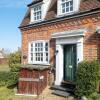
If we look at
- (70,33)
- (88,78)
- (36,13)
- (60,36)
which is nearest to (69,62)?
(60,36)

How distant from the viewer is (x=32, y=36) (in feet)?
62.5

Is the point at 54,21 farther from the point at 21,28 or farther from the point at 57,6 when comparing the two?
the point at 21,28

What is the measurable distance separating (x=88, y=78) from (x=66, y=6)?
5687mm

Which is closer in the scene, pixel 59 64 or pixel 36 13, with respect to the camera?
pixel 59 64

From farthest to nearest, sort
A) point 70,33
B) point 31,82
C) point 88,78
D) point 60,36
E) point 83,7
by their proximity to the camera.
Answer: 1. point 60,36
2. point 31,82
3. point 70,33
4. point 83,7
5. point 88,78

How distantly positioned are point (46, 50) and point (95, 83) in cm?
597

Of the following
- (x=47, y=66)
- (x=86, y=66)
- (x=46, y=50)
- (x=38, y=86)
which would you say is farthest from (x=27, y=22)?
(x=86, y=66)

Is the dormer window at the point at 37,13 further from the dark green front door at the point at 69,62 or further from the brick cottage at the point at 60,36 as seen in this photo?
the dark green front door at the point at 69,62

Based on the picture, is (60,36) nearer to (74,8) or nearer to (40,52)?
(74,8)

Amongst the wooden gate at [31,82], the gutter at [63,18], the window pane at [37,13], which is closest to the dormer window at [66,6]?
the gutter at [63,18]

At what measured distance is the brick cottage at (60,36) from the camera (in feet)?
46.5

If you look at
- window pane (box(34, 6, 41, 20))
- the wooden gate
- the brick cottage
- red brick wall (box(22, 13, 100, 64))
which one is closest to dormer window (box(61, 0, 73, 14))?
the brick cottage

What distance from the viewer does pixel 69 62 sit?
15.9 metres

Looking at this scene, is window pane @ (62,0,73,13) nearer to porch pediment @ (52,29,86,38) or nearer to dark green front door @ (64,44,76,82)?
porch pediment @ (52,29,86,38)
